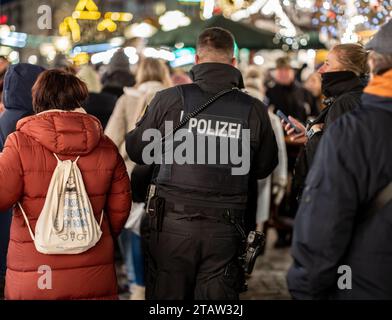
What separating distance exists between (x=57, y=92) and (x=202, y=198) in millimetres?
1142

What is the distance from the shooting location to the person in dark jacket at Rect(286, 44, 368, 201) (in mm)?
4859

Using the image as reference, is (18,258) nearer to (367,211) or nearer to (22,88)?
(22,88)

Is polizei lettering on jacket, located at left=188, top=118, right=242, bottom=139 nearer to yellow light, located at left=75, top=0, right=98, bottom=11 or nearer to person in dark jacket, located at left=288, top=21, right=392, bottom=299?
person in dark jacket, located at left=288, top=21, right=392, bottom=299

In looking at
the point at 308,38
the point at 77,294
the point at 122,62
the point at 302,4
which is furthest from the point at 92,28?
the point at 77,294

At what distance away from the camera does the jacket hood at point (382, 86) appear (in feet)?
10.8

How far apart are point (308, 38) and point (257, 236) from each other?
11.1 m

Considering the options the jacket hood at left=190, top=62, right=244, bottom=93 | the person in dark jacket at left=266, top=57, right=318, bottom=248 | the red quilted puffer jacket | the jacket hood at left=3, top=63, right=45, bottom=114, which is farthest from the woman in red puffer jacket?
the person in dark jacket at left=266, top=57, right=318, bottom=248

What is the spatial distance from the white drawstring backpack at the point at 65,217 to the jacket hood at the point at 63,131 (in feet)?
0.31

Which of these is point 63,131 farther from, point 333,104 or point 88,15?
point 88,15

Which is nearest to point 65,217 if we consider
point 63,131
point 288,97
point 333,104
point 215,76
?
point 63,131

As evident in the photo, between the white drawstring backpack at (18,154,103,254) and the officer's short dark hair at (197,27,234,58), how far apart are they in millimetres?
1306

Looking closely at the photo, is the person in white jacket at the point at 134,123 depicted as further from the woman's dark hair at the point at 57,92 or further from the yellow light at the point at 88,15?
the yellow light at the point at 88,15

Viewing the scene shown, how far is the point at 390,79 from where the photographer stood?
3.30 m

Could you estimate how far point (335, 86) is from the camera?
4988 mm
